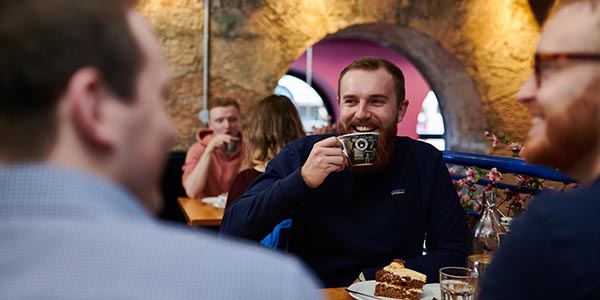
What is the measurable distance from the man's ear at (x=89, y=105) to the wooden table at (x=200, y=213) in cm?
285

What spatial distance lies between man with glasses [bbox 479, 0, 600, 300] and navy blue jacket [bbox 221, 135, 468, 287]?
1.01 m

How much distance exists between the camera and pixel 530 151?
86cm

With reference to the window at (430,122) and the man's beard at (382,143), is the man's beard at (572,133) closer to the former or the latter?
the man's beard at (382,143)

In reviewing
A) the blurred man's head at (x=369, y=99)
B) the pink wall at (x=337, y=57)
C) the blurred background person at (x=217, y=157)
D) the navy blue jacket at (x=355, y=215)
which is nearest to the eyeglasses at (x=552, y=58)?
the navy blue jacket at (x=355, y=215)

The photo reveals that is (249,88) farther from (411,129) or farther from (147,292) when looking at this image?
(411,129)

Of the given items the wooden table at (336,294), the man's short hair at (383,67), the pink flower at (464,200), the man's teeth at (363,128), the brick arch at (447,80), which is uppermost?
the brick arch at (447,80)

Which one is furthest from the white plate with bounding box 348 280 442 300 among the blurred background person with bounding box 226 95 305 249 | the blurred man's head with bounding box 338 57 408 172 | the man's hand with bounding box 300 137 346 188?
the blurred background person with bounding box 226 95 305 249

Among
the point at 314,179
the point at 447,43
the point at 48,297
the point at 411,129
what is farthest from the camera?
the point at 411,129

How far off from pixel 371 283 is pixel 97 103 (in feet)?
3.69

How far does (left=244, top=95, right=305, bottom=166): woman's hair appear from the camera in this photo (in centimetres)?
326

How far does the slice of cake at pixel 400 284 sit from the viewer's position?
142 cm

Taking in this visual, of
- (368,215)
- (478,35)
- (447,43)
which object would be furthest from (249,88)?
(368,215)

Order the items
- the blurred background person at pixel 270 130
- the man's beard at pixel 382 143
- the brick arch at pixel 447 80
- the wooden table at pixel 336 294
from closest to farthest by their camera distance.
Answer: the wooden table at pixel 336 294 < the man's beard at pixel 382 143 < the blurred background person at pixel 270 130 < the brick arch at pixel 447 80

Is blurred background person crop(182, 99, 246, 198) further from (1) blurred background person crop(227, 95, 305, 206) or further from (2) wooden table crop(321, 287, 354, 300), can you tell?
(2) wooden table crop(321, 287, 354, 300)
